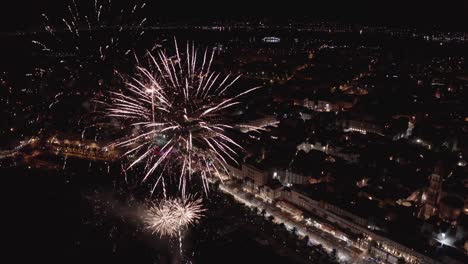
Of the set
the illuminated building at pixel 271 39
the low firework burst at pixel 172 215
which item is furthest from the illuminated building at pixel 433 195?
the illuminated building at pixel 271 39

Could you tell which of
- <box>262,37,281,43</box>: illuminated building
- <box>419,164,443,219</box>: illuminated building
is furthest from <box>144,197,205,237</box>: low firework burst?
<box>262,37,281,43</box>: illuminated building

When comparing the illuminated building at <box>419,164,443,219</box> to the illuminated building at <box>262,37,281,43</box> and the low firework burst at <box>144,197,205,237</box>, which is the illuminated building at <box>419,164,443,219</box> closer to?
the low firework burst at <box>144,197,205,237</box>

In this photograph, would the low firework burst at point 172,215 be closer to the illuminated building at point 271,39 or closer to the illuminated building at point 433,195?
the illuminated building at point 433,195

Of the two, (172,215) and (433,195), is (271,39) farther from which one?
(172,215)

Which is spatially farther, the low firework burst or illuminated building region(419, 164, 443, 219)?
illuminated building region(419, 164, 443, 219)

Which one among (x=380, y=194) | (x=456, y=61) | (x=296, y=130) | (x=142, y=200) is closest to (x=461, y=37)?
(x=456, y=61)

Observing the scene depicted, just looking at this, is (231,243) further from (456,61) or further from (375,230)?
(456,61)

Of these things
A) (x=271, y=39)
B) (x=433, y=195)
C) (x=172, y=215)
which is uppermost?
(x=433, y=195)

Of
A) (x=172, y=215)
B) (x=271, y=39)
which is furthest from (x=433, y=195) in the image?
(x=271, y=39)
